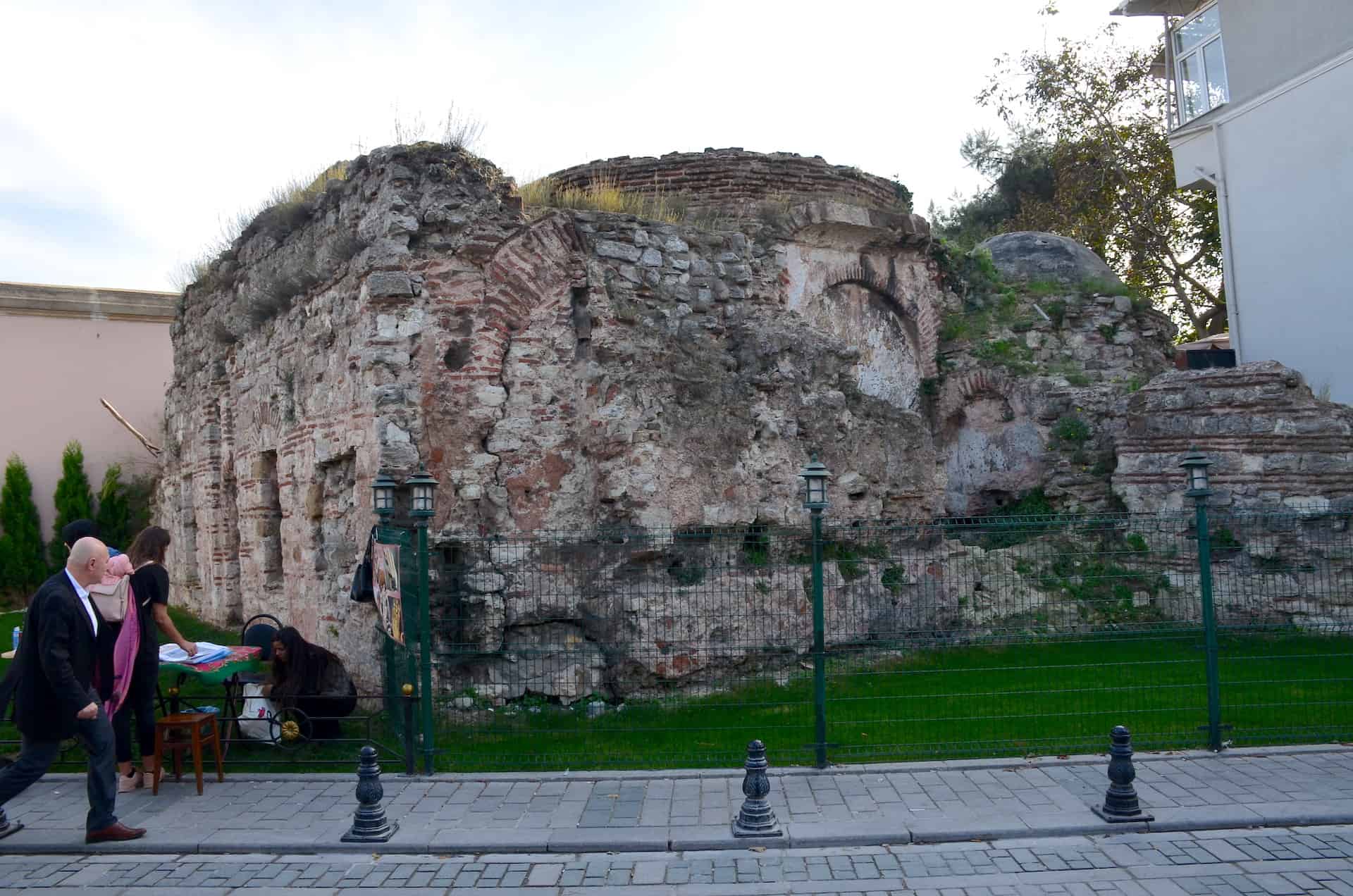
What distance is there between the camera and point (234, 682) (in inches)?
314

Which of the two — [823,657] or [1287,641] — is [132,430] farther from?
[1287,641]

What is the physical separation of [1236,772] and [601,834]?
428 cm

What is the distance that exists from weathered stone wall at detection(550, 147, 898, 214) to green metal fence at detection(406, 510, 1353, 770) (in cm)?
456

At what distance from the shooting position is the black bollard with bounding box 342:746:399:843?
592cm

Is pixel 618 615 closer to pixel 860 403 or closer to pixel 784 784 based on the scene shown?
pixel 784 784

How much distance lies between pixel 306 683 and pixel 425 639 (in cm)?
150

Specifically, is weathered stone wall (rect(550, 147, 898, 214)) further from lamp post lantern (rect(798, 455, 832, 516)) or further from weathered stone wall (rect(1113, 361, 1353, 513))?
lamp post lantern (rect(798, 455, 832, 516))

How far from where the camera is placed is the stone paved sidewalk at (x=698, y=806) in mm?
5891

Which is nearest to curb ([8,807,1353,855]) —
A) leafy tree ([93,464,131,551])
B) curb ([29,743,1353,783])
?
curb ([29,743,1353,783])

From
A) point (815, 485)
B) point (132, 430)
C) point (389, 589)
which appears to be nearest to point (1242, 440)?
point (815, 485)

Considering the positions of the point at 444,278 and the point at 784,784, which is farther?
the point at 444,278

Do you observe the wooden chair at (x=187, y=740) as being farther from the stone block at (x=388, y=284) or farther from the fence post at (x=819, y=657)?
the fence post at (x=819, y=657)

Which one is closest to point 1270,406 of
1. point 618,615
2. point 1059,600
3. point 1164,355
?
point 1164,355

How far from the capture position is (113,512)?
62.6 feet
